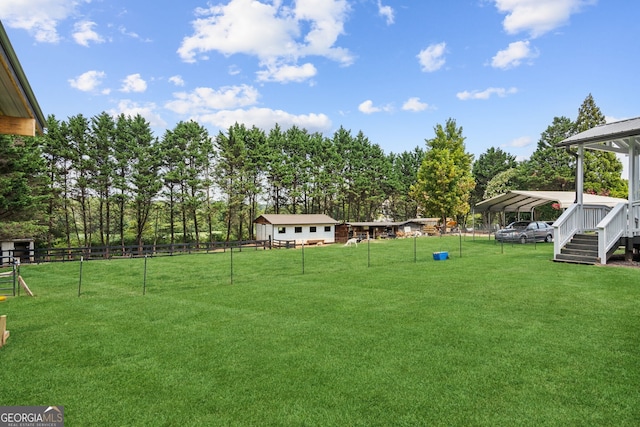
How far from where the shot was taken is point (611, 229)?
12.9 meters

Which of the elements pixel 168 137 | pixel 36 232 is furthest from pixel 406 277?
pixel 168 137

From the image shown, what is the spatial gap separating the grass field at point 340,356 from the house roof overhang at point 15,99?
11.3 feet

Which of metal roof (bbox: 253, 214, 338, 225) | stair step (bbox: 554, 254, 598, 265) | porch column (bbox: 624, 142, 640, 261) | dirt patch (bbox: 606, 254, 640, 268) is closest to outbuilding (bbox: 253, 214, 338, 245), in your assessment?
metal roof (bbox: 253, 214, 338, 225)

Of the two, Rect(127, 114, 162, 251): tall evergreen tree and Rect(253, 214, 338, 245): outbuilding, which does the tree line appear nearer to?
Rect(127, 114, 162, 251): tall evergreen tree

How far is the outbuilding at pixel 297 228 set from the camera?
3728 cm

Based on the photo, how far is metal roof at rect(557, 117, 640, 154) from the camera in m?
12.6

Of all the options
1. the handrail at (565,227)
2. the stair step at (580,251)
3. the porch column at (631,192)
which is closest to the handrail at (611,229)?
the porch column at (631,192)

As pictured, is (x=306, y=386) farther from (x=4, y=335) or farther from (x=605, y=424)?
(x=4, y=335)

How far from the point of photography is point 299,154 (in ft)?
165

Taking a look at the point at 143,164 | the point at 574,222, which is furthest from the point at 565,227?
the point at 143,164

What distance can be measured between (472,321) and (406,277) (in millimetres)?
5212

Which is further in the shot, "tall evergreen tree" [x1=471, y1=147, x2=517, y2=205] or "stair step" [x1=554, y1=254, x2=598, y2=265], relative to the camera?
"tall evergreen tree" [x1=471, y1=147, x2=517, y2=205]

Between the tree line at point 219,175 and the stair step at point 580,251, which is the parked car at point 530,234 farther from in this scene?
the tree line at point 219,175

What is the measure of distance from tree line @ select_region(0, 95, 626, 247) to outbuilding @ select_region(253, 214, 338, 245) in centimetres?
564
